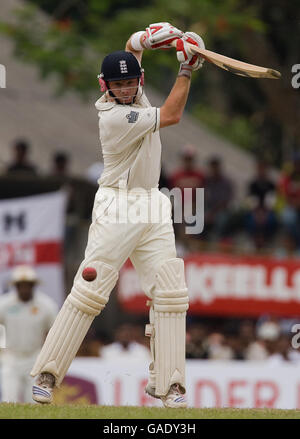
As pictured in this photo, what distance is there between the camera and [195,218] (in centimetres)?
1562

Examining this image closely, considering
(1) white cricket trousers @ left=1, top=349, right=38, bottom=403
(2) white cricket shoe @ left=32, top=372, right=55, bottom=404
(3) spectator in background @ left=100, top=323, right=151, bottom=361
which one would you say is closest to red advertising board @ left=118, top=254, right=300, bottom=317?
(3) spectator in background @ left=100, top=323, right=151, bottom=361

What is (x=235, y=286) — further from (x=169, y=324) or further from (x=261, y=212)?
(x=169, y=324)

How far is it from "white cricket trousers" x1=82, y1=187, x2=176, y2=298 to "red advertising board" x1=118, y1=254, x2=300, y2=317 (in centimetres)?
765

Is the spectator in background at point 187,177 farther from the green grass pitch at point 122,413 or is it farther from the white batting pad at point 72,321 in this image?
the green grass pitch at point 122,413

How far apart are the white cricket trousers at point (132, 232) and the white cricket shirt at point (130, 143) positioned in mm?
84

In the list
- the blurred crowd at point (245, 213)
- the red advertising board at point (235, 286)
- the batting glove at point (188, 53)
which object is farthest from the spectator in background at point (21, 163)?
the batting glove at point (188, 53)

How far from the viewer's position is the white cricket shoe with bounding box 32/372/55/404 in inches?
323

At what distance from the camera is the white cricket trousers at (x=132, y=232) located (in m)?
8.20

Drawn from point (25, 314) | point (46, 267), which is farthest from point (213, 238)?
point (25, 314)

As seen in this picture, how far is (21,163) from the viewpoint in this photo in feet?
55.9

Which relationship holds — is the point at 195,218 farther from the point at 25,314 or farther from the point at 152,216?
the point at 152,216

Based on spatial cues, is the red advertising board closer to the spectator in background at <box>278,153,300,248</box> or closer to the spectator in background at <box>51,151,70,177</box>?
the spectator in background at <box>278,153,300,248</box>

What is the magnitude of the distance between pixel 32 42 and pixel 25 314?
543cm

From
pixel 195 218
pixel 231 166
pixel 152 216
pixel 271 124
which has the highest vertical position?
pixel 271 124
